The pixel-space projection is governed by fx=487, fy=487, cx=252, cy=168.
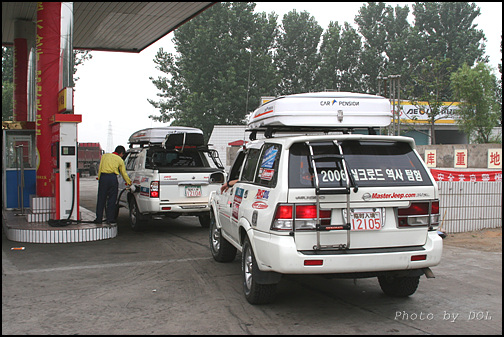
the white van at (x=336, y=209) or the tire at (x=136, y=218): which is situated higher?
the white van at (x=336, y=209)

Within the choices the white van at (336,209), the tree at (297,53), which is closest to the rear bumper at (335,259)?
the white van at (336,209)

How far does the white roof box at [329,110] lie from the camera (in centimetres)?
572

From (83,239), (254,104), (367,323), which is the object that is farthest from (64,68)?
(254,104)


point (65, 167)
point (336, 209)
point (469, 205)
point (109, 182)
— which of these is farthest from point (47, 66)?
point (469, 205)

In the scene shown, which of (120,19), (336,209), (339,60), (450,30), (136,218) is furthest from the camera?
(450,30)

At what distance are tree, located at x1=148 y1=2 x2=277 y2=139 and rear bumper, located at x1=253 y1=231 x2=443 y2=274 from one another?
134 ft

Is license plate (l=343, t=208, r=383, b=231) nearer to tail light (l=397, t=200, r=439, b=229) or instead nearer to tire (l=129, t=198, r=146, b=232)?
tail light (l=397, t=200, r=439, b=229)

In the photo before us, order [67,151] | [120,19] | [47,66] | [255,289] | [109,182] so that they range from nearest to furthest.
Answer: [255,289] < [67,151] < [109,182] < [47,66] < [120,19]

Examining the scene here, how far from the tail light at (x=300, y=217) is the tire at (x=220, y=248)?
288 cm

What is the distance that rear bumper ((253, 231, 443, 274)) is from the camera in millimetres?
4742

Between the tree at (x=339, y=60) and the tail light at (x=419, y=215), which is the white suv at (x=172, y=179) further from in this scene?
the tree at (x=339, y=60)

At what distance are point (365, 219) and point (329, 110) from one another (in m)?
1.51

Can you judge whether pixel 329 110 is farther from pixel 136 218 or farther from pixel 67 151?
pixel 136 218

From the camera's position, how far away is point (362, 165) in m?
5.13
